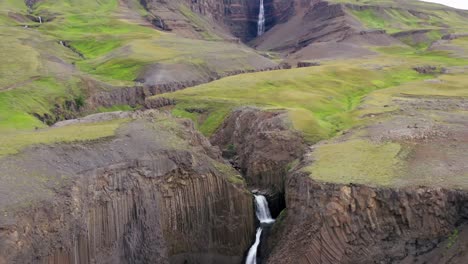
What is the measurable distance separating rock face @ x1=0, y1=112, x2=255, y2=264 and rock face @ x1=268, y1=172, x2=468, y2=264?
26.1 ft

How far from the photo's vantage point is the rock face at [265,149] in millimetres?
44688

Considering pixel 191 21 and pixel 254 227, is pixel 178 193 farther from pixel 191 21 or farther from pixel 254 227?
pixel 191 21

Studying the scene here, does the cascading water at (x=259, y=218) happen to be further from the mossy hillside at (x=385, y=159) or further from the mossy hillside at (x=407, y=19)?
the mossy hillside at (x=407, y=19)


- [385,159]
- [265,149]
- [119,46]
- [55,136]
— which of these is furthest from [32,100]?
[119,46]

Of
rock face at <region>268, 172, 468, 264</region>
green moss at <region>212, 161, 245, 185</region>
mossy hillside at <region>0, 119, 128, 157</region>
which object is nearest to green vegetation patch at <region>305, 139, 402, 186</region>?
rock face at <region>268, 172, 468, 264</region>

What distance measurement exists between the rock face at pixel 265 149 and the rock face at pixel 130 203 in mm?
5315

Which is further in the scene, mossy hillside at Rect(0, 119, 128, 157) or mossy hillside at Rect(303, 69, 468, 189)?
mossy hillside at Rect(0, 119, 128, 157)

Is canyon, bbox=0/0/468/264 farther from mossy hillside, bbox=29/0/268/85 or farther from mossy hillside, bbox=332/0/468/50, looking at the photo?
mossy hillside, bbox=332/0/468/50

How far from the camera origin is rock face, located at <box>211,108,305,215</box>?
1759 inches

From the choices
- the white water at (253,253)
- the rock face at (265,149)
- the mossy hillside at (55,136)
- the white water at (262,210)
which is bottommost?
the white water at (253,253)

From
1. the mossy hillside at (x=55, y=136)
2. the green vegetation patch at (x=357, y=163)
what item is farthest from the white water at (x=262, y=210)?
the mossy hillside at (x=55, y=136)

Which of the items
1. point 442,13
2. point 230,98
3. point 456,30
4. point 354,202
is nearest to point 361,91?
point 230,98

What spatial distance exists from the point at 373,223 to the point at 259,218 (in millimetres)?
12231

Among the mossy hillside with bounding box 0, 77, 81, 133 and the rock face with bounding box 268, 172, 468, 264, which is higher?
the rock face with bounding box 268, 172, 468, 264
